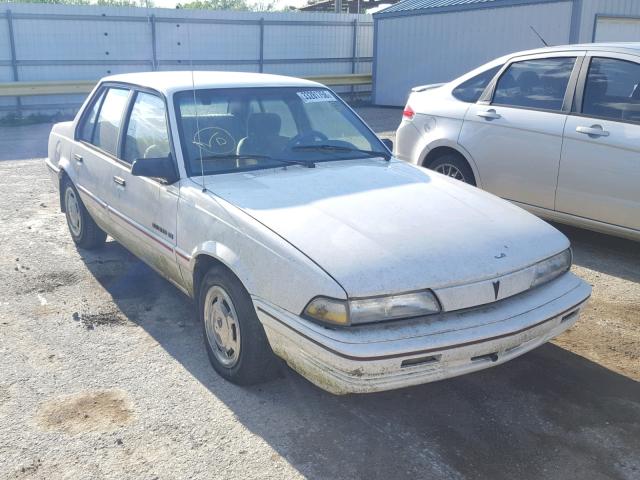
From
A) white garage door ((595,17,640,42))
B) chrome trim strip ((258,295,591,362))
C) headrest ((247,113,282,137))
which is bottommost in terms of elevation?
chrome trim strip ((258,295,591,362))

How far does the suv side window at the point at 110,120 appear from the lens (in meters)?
4.93

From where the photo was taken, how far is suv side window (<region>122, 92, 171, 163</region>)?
4.29 m

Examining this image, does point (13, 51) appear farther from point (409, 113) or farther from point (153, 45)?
point (409, 113)

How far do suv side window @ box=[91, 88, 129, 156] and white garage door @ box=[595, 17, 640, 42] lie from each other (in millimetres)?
11637

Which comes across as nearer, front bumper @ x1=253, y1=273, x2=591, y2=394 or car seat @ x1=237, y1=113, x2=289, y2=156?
front bumper @ x1=253, y1=273, x2=591, y2=394

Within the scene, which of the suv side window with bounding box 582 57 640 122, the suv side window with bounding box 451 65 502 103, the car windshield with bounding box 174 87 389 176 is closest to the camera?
the car windshield with bounding box 174 87 389 176

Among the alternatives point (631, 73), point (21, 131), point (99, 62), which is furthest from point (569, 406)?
point (99, 62)

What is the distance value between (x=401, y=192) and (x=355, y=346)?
1316 mm

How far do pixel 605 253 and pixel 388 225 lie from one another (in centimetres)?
327

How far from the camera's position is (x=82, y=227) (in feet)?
18.9

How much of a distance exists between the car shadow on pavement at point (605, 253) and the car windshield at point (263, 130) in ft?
7.09

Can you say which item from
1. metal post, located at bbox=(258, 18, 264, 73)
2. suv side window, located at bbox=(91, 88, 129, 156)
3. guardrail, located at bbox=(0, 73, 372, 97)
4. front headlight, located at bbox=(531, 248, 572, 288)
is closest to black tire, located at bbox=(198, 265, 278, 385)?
front headlight, located at bbox=(531, 248, 572, 288)

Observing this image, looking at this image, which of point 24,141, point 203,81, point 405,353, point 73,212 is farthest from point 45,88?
point 405,353

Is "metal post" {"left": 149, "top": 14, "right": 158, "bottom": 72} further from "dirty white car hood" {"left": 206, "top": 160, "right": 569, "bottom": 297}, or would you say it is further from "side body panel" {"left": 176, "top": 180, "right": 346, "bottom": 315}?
"side body panel" {"left": 176, "top": 180, "right": 346, "bottom": 315}
